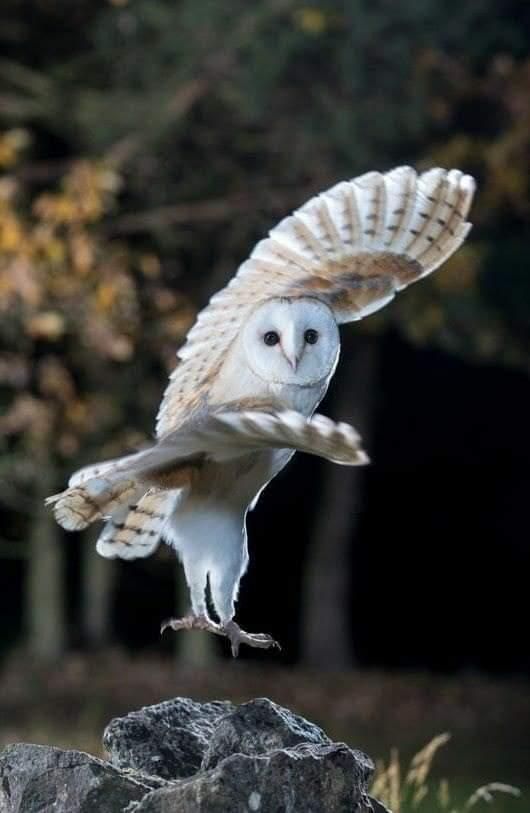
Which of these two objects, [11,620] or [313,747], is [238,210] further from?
[313,747]

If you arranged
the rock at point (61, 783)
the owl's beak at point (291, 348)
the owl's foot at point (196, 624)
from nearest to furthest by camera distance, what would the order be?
1. the rock at point (61, 783)
2. the owl's beak at point (291, 348)
3. the owl's foot at point (196, 624)

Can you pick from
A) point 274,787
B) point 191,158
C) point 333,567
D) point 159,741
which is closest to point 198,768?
point 159,741

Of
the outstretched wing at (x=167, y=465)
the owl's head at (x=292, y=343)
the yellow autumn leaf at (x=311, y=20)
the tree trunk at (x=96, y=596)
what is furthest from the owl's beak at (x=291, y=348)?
the tree trunk at (x=96, y=596)

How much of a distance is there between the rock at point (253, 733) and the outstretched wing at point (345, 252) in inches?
35.4

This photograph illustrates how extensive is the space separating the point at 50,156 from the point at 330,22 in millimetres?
4578

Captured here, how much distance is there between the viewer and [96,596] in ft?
60.8

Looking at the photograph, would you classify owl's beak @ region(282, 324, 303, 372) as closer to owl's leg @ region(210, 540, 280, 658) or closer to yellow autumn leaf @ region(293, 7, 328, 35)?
owl's leg @ region(210, 540, 280, 658)

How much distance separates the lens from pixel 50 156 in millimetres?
15766

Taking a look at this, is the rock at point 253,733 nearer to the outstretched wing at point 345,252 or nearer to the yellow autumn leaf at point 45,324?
the outstretched wing at point 345,252

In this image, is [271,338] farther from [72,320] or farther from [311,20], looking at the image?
[72,320]

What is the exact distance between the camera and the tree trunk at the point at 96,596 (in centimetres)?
1848

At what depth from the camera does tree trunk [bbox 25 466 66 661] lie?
17.4 metres

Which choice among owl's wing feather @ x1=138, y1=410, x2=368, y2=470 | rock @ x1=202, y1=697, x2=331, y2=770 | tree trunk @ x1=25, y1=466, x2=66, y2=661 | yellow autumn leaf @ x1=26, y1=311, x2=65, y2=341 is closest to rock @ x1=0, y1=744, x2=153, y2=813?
rock @ x1=202, y1=697, x2=331, y2=770

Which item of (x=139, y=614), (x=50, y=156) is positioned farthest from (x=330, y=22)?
(x=139, y=614)
